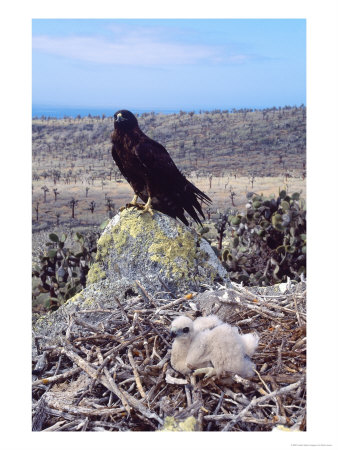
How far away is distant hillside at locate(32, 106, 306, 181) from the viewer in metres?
5.20

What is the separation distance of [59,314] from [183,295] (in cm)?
80

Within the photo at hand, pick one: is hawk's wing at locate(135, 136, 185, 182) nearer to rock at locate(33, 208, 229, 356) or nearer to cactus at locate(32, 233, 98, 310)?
rock at locate(33, 208, 229, 356)

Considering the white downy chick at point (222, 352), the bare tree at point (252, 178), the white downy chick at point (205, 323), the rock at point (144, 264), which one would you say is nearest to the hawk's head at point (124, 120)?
the rock at point (144, 264)

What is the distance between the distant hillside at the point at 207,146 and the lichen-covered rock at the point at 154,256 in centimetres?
98

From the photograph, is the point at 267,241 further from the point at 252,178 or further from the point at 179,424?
the point at 179,424

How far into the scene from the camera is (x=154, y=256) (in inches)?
134

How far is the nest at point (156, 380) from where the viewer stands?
2287 mm

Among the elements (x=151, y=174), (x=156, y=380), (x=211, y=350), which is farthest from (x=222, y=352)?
(x=151, y=174)

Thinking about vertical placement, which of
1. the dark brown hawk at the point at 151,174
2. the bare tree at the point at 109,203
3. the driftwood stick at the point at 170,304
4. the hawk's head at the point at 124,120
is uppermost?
the hawk's head at the point at 124,120

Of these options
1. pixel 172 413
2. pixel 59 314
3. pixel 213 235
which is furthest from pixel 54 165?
pixel 172 413

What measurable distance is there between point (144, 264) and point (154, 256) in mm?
87

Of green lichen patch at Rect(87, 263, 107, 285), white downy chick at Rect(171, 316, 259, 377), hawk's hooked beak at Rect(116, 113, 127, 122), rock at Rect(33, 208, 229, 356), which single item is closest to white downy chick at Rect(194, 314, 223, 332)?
white downy chick at Rect(171, 316, 259, 377)

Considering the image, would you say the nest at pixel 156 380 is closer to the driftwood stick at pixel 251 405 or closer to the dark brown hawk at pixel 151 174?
the driftwood stick at pixel 251 405
